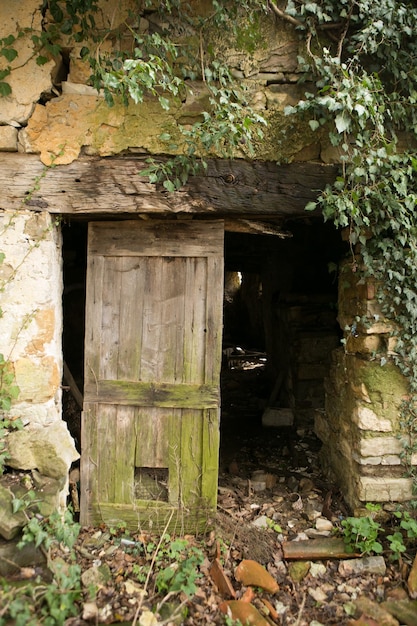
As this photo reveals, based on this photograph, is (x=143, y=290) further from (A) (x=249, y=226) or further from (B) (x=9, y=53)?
(B) (x=9, y=53)

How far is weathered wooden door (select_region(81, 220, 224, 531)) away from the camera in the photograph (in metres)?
2.94

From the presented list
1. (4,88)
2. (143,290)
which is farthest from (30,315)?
(4,88)

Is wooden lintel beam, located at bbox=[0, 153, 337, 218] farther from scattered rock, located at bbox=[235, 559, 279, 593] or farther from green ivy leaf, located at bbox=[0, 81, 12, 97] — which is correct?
scattered rock, located at bbox=[235, 559, 279, 593]

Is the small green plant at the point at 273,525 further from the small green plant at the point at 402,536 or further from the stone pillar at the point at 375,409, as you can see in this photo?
the small green plant at the point at 402,536

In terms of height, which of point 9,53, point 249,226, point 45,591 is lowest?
point 45,591

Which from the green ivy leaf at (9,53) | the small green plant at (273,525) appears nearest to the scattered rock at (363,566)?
the small green plant at (273,525)

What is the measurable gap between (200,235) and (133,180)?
22.3 inches

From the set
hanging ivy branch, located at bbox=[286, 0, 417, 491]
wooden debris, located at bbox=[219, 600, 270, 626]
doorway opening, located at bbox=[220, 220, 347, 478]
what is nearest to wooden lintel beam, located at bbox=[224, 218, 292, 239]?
hanging ivy branch, located at bbox=[286, 0, 417, 491]

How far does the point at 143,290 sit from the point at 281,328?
3.62 metres

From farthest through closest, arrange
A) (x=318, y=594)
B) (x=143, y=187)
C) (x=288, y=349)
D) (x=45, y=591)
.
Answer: (x=288, y=349), (x=143, y=187), (x=318, y=594), (x=45, y=591)

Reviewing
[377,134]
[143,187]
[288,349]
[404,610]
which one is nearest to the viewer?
[404,610]

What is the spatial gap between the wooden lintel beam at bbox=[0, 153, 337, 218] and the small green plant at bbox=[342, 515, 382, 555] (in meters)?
2.06

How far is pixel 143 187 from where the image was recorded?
8.90 ft

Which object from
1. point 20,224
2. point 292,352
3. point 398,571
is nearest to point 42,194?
point 20,224
